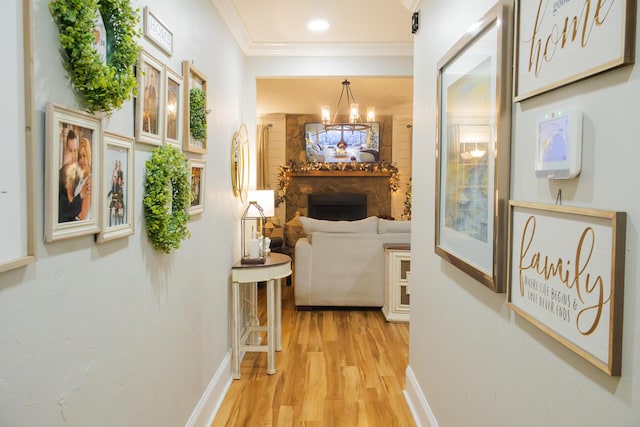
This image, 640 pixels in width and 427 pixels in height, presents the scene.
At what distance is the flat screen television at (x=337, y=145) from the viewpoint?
8844mm

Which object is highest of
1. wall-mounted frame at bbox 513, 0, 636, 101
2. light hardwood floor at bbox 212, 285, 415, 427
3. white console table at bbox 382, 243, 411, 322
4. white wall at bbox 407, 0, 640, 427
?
wall-mounted frame at bbox 513, 0, 636, 101

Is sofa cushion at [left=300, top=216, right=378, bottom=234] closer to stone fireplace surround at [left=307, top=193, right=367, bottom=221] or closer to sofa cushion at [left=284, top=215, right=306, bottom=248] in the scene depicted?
sofa cushion at [left=284, top=215, right=306, bottom=248]

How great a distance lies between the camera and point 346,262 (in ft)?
15.8

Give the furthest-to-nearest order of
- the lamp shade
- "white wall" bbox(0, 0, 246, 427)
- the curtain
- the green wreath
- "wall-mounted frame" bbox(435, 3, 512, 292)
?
1. the curtain
2. the lamp shade
3. the green wreath
4. "wall-mounted frame" bbox(435, 3, 512, 292)
5. "white wall" bbox(0, 0, 246, 427)

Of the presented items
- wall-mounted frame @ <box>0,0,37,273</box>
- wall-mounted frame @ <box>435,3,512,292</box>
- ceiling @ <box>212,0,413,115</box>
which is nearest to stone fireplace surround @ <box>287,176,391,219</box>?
ceiling @ <box>212,0,413,115</box>

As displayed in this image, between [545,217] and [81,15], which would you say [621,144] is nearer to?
[545,217]

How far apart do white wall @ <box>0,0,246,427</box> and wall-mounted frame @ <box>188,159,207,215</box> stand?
0.10m

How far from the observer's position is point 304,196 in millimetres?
9000

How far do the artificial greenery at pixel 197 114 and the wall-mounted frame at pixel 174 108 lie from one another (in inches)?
5.5

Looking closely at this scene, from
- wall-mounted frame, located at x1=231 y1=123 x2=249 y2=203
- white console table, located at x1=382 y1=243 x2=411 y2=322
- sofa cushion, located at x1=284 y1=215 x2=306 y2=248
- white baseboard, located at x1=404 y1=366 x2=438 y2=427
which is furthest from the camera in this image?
sofa cushion, located at x1=284 y1=215 x2=306 y2=248

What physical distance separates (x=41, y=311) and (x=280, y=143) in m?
8.15

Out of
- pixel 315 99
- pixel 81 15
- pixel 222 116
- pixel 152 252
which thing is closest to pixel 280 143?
pixel 315 99

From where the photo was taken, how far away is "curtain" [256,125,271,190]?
8.88 metres

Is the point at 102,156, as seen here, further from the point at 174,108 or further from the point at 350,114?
the point at 350,114
